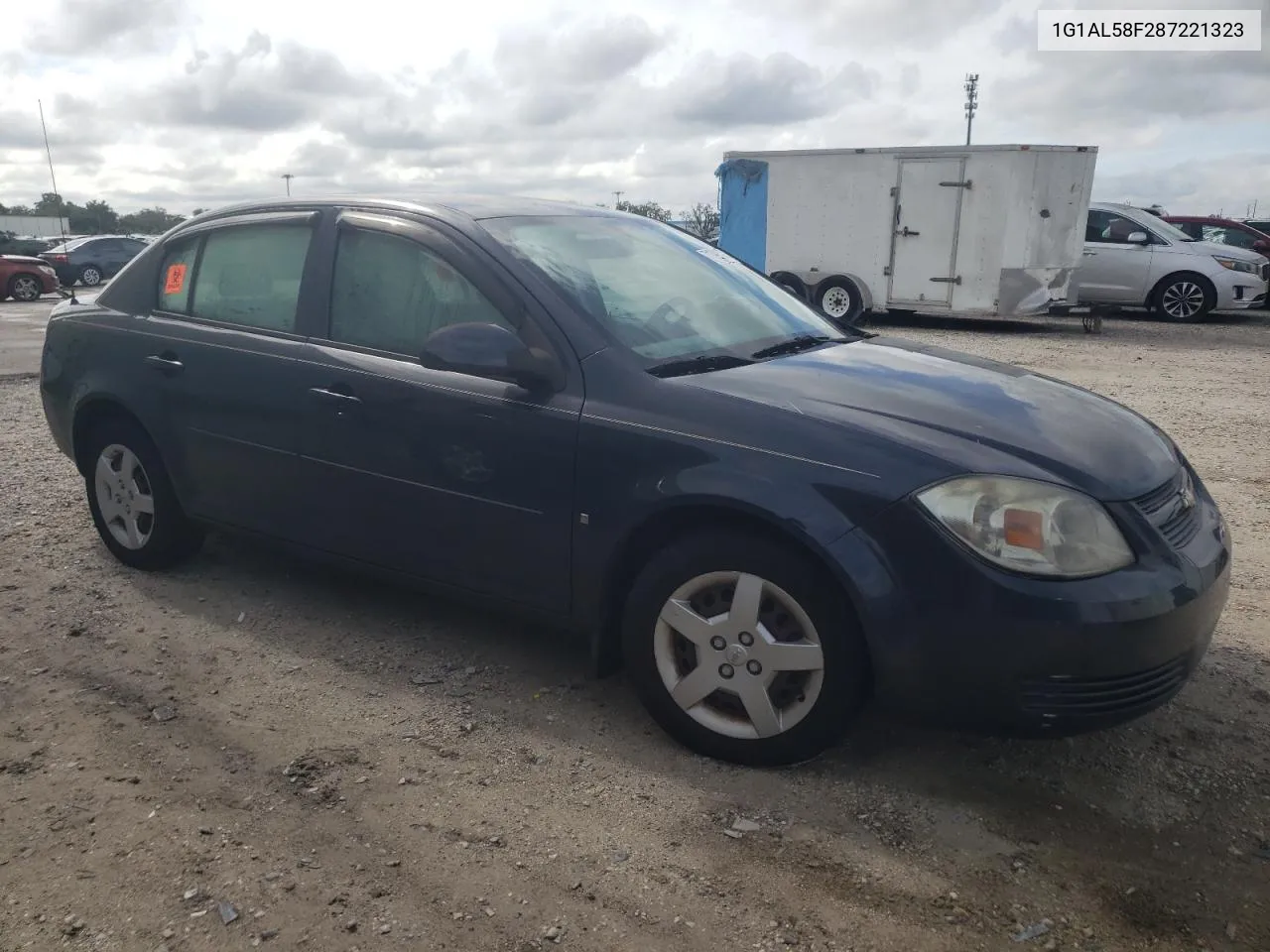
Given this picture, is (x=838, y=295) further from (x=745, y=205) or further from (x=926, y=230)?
(x=745, y=205)

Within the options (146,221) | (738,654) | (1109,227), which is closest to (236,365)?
(738,654)

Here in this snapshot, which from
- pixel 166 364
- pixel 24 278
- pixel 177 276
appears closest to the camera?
pixel 166 364

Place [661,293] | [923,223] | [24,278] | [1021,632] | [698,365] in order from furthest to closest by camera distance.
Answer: [24,278]
[923,223]
[661,293]
[698,365]
[1021,632]

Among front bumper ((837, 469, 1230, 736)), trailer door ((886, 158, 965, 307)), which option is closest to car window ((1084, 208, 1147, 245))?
trailer door ((886, 158, 965, 307))

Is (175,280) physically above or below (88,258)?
above

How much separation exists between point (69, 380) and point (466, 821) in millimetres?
3118

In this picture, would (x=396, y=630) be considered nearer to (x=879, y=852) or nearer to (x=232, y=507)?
(x=232, y=507)

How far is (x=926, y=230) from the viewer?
47.9 ft

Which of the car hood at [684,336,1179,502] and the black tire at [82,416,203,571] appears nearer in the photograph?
the car hood at [684,336,1179,502]

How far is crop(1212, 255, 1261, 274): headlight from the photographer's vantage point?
15.8 meters

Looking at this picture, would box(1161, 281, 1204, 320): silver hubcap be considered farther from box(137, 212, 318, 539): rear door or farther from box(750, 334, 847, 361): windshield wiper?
box(137, 212, 318, 539): rear door

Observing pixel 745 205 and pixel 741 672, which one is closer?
pixel 741 672

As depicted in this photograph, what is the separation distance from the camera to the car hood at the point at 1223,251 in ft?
52.0

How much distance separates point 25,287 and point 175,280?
66.1ft
